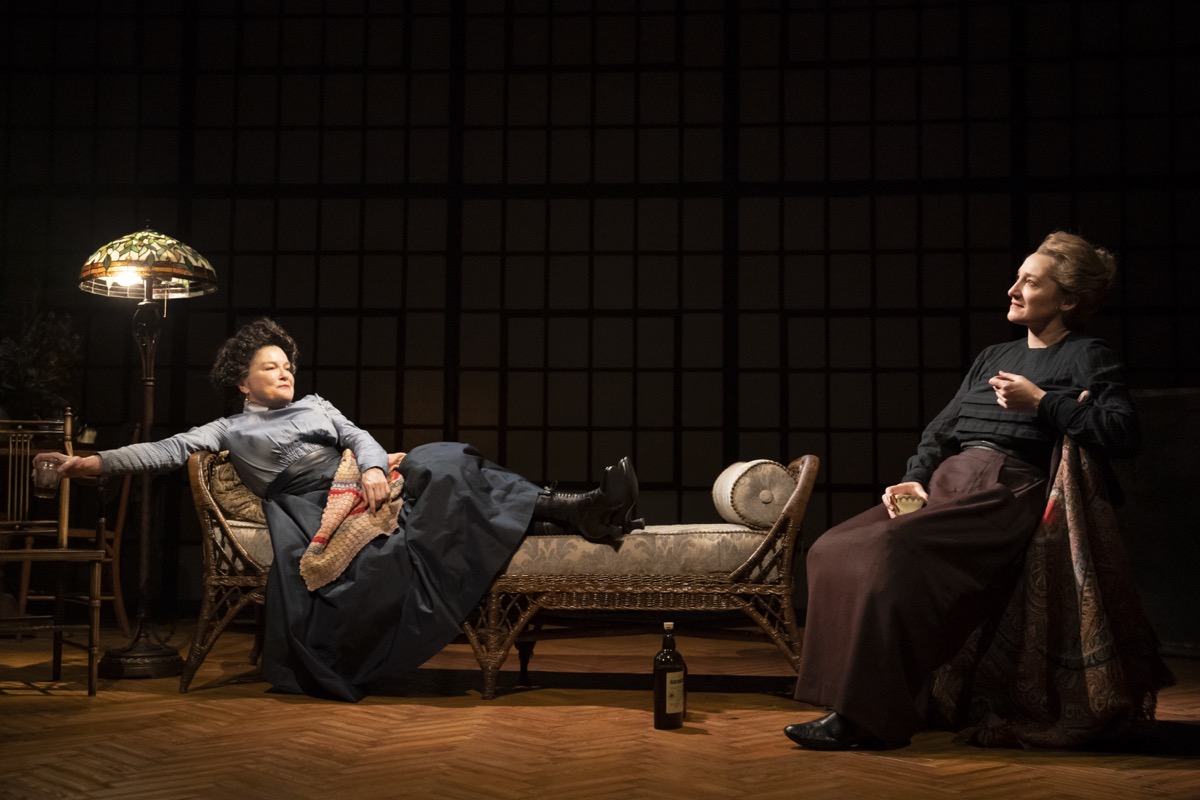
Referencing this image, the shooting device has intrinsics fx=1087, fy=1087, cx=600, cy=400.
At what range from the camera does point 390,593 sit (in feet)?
A: 10.8

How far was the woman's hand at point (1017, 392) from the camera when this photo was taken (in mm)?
2789

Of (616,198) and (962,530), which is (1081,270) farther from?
(616,198)

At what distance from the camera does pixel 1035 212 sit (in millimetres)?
6496

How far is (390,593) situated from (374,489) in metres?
0.34

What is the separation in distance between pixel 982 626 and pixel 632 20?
507 cm

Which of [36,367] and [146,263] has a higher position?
[146,263]

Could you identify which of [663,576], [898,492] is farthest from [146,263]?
[898,492]

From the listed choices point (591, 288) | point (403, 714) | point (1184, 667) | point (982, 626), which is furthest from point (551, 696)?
point (591, 288)

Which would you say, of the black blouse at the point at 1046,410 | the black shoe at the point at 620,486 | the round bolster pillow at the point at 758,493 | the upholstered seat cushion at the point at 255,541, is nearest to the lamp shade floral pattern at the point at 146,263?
the upholstered seat cushion at the point at 255,541

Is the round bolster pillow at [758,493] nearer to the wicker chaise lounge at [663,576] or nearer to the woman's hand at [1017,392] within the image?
the wicker chaise lounge at [663,576]

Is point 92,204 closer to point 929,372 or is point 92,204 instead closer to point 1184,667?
point 929,372

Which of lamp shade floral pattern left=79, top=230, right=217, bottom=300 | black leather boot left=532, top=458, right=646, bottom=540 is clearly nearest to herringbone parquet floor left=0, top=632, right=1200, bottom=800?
black leather boot left=532, top=458, right=646, bottom=540

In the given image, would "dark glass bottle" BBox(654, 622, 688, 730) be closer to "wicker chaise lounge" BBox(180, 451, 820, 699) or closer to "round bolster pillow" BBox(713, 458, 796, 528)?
"wicker chaise lounge" BBox(180, 451, 820, 699)

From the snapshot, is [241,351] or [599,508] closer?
[599,508]
